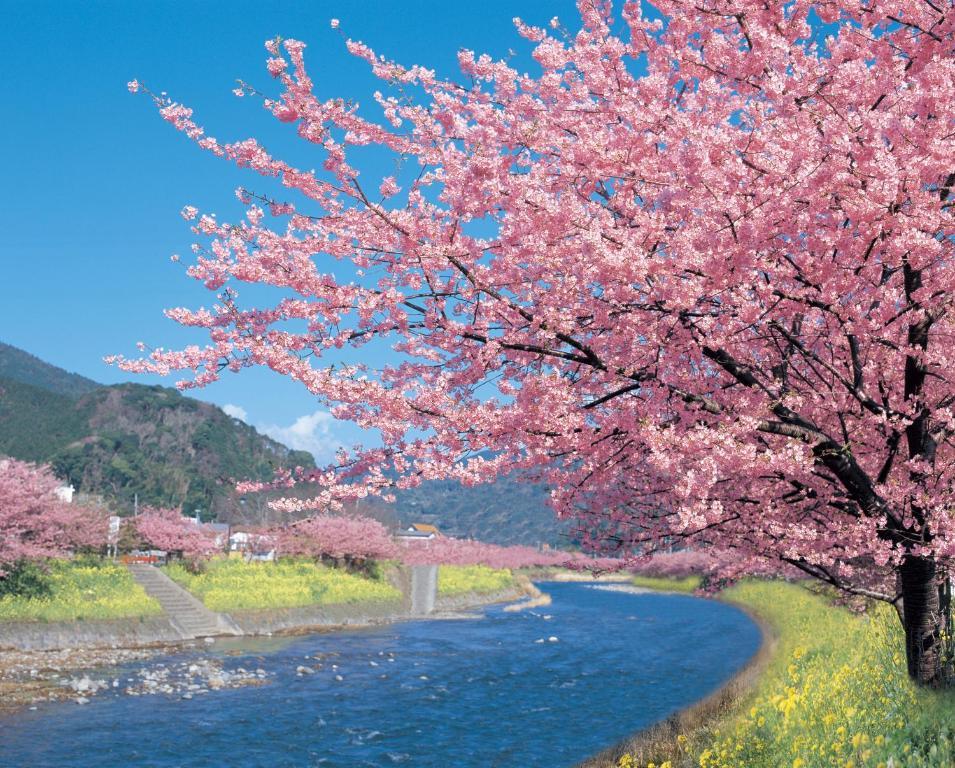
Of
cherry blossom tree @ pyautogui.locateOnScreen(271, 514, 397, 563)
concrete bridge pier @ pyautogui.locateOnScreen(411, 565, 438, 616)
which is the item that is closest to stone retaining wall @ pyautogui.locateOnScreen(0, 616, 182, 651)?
concrete bridge pier @ pyautogui.locateOnScreen(411, 565, 438, 616)

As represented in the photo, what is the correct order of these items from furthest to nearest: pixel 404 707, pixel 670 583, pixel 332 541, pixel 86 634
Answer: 1. pixel 670 583
2. pixel 332 541
3. pixel 86 634
4. pixel 404 707

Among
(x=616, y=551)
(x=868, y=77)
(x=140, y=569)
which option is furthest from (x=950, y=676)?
(x=140, y=569)

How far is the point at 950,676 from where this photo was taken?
7949 mm

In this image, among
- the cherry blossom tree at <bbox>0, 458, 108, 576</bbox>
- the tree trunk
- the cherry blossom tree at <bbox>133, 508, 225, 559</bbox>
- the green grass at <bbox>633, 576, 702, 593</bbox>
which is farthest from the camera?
the green grass at <bbox>633, 576, 702, 593</bbox>

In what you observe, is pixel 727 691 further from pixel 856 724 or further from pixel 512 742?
pixel 856 724

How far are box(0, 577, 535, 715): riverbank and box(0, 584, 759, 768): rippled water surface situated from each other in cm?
95

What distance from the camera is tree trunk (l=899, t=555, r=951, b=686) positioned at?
309 inches

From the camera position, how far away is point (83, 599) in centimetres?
2802

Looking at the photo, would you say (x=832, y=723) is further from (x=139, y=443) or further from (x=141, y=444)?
(x=141, y=444)

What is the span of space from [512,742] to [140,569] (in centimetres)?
2515

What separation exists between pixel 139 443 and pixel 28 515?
130 metres

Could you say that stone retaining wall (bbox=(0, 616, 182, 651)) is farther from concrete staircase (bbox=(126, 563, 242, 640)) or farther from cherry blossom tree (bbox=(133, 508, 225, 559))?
cherry blossom tree (bbox=(133, 508, 225, 559))

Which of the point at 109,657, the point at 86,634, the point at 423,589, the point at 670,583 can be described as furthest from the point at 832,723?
the point at 670,583

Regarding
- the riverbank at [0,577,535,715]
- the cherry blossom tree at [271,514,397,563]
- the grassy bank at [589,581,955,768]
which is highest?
the grassy bank at [589,581,955,768]
